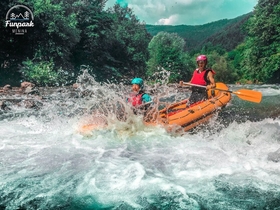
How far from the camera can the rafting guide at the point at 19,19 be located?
605 inches

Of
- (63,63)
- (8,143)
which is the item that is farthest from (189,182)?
(63,63)

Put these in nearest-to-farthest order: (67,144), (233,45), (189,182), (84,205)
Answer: (84,205) → (189,182) → (67,144) → (233,45)

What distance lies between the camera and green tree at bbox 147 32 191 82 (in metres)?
24.1

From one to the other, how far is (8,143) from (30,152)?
2.39 feet

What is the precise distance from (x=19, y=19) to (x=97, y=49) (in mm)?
7673

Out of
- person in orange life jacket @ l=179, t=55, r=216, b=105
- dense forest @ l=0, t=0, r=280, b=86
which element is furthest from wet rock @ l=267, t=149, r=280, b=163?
dense forest @ l=0, t=0, r=280, b=86

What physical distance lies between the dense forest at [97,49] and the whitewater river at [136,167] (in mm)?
7355

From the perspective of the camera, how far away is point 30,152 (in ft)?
16.5

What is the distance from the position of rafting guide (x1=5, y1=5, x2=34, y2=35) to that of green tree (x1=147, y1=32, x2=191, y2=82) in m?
10.9

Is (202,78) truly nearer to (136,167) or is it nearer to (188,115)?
(188,115)

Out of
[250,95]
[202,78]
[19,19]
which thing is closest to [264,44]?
[250,95]

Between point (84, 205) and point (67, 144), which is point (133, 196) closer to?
point (84, 205)

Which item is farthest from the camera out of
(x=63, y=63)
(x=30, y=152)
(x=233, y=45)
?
(x=233, y=45)

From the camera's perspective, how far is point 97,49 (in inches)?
933
